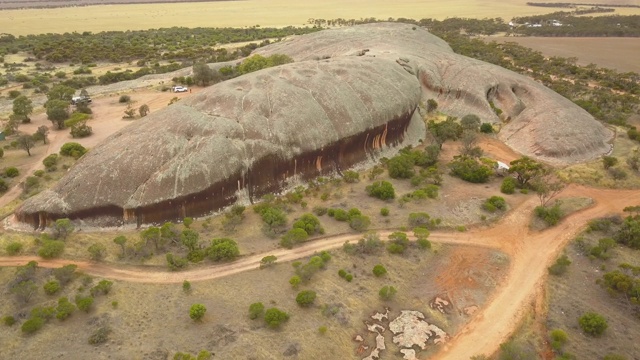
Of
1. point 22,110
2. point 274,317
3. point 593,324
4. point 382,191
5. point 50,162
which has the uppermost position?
point 22,110

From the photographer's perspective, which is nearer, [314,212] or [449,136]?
[314,212]

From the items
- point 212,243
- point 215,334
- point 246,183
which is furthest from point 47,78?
point 215,334

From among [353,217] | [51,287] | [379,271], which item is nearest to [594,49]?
[353,217]

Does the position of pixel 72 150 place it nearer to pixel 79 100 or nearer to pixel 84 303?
pixel 79 100

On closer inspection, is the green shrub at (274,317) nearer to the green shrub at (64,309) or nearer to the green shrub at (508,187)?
the green shrub at (64,309)

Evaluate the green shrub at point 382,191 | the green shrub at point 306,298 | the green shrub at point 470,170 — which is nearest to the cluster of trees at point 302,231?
the green shrub at point 306,298

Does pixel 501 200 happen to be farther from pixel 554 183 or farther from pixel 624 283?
pixel 624 283

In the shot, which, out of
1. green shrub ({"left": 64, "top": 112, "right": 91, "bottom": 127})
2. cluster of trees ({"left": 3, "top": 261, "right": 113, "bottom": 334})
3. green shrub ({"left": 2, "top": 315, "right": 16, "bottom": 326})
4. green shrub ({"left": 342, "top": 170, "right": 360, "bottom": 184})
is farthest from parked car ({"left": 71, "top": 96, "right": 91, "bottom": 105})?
green shrub ({"left": 2, "top": 315, "right": 16, "bottom": 326})
